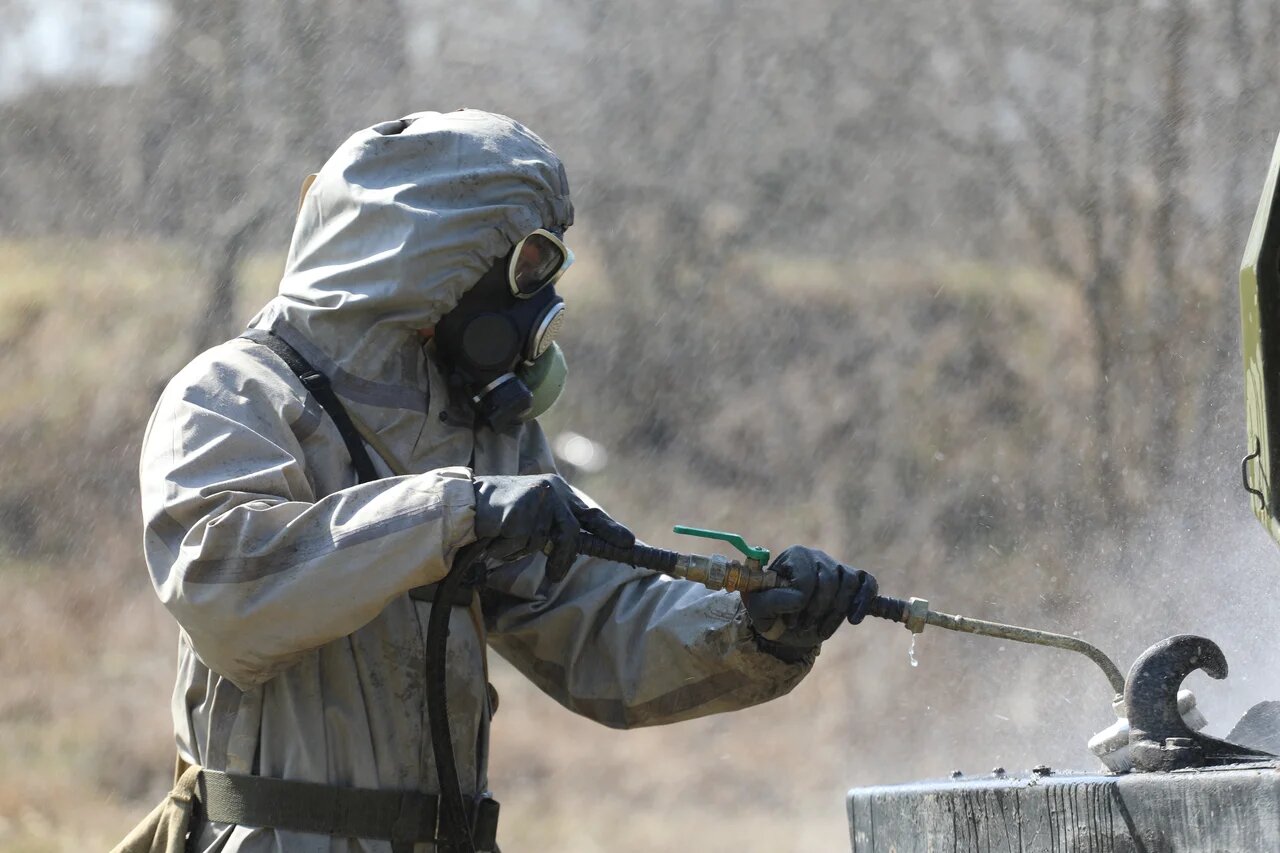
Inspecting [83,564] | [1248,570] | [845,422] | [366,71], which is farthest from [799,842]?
[366,71]

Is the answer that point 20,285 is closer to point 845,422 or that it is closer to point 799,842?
point 845,422

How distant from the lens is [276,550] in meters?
2.15

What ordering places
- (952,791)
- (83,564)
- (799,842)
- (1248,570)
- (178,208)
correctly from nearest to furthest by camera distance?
(952,791) → (1248,570) → (799,842) → (83,564) → (178,208)

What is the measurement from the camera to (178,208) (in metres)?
9.90

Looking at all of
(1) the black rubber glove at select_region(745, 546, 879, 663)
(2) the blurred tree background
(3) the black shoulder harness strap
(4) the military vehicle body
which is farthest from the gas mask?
(2) the blurred tree background

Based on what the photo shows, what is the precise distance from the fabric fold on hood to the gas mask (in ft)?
0.14

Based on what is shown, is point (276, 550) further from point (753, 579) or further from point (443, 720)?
point (753, 579)

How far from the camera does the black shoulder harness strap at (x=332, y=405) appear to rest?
8.03ft

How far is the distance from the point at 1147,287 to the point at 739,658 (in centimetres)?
712

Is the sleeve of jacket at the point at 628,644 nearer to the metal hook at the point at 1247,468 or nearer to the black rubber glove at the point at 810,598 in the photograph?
the black rubber glove at the point at 810,598

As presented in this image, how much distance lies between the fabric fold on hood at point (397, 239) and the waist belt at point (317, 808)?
569mm

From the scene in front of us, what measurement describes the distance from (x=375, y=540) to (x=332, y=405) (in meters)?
0.38

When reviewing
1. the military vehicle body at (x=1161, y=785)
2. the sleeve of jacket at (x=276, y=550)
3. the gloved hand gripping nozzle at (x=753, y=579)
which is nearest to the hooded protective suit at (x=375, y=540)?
the sleeve of jacket at (x=276, y=550)

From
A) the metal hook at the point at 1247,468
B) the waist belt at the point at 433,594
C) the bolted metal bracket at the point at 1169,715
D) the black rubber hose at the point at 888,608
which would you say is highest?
the metal hook at the point at 1247,468
